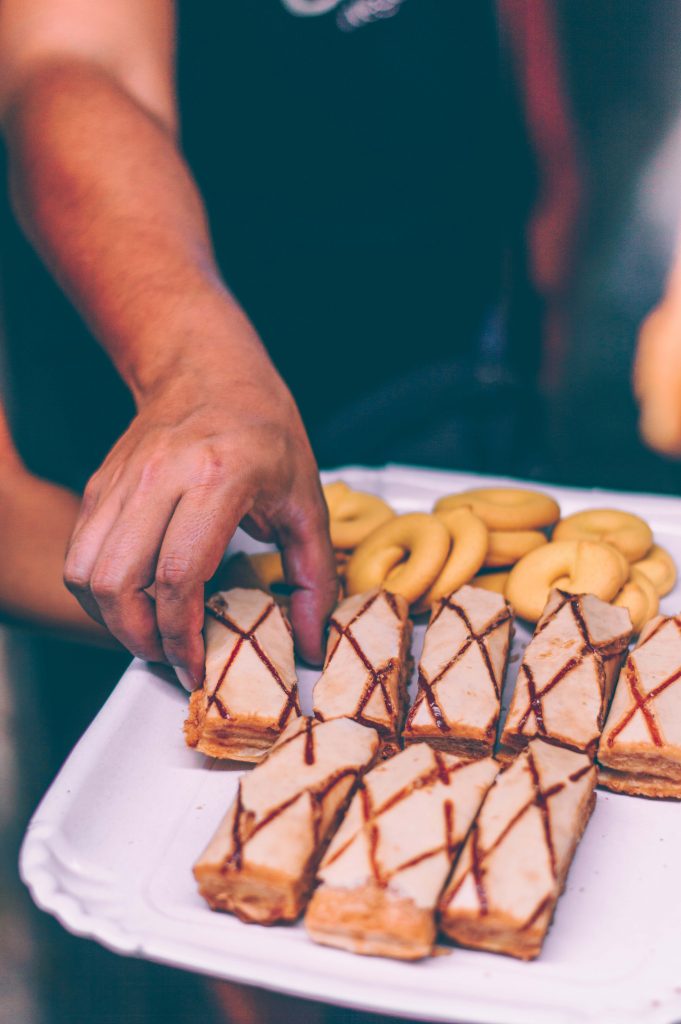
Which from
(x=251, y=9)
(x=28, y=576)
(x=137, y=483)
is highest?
(x=251, y=9)

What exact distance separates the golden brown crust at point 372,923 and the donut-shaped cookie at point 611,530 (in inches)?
47.3

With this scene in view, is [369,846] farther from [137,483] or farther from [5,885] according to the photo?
[137,483]

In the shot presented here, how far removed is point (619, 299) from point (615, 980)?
2082mm

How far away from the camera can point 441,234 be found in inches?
129

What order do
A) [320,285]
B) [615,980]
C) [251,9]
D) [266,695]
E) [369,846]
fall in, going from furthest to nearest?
[320,285], [251,9], [266,695], [369,846], [615,980]

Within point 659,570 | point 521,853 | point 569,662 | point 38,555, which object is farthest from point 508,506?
point 38,555

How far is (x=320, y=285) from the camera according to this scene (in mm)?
3369

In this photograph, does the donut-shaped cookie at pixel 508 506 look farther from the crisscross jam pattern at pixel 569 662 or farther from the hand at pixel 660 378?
the hand at pixel 660 378

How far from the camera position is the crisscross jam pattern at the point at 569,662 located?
2.07 m

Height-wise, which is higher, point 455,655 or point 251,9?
point 251,9

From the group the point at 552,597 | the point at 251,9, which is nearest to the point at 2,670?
the point at 552,597

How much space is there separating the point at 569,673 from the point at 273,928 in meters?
0.81

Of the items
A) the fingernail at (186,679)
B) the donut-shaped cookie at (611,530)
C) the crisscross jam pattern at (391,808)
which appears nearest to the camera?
the crisscross jam pattern at (391,808)

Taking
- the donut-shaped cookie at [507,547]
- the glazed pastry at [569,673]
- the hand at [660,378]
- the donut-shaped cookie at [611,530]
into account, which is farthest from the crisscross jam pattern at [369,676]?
the hand at [660,378]
